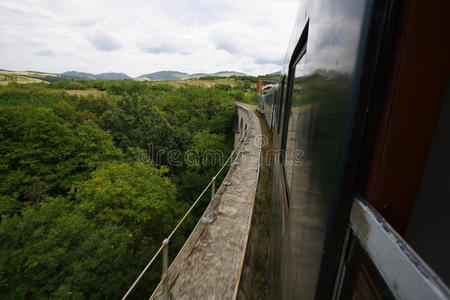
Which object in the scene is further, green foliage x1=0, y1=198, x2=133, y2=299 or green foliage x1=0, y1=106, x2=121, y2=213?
green foliage x1=0, y1=106, x2=121, y2=213

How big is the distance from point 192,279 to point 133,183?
13251mm

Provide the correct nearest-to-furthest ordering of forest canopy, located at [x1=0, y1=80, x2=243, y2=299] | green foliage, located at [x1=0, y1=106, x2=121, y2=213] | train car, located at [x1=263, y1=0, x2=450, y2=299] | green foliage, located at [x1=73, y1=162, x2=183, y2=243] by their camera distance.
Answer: train car, located at [x1=263, y1=0, x2=450, y2=299], forest canopy, located at [x1=0, y1=80, x2=243, y2=299], green foliage, located at [x1=73, y1=162, x2=183, y2=243], green foliage, located at [x1=0, y1=106, x2=121, y2=213]

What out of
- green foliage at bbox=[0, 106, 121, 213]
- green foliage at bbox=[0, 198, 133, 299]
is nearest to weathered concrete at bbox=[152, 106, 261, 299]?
green foliage at bbox=[0, 198, 133, 299]

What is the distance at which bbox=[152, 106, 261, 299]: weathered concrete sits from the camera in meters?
4.11

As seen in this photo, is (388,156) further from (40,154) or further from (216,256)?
(40,154)

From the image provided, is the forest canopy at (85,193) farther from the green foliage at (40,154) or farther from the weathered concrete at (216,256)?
the weathered concrete at (216,256)

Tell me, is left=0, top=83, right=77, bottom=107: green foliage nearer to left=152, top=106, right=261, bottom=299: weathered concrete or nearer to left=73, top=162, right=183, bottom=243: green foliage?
left=73, top=162, right=183, bottom=243: green foliage

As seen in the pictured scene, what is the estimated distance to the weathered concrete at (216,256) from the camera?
162 inches

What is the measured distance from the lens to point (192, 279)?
14.0 feet

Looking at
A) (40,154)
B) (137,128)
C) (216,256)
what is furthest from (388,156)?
(137,128)

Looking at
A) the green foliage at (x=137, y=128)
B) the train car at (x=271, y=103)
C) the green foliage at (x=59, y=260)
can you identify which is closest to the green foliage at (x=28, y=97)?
the green foliage at (x=137, y=128)

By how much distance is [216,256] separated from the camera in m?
4.82

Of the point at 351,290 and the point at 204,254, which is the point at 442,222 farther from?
the point at 204,254

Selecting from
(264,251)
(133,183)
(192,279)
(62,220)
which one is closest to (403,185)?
(192,279)
